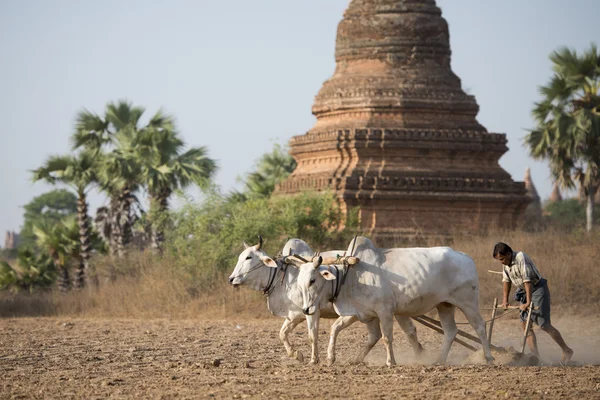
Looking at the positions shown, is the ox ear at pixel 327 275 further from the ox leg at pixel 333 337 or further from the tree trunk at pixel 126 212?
the tree trunk at pixel 126 212

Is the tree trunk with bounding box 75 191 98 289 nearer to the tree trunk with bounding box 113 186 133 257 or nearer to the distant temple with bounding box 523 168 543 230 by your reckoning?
the tree trunk with bounding box 113 186 133 257

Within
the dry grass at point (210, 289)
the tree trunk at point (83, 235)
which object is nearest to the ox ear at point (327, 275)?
the dry grass at point (210, 289)

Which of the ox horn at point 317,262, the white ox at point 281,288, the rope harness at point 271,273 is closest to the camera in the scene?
the ox horn at point 317,262

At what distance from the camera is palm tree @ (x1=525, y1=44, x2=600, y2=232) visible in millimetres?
27703

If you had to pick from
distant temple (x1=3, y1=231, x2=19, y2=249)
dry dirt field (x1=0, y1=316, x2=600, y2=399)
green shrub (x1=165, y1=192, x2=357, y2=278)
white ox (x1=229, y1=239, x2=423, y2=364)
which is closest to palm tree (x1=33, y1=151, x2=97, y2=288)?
green shrub (x1=165, y1=192, x2=357, y2=278)

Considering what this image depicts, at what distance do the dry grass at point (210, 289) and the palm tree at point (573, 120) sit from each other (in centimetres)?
549

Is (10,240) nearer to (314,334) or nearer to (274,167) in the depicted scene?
(274,167)

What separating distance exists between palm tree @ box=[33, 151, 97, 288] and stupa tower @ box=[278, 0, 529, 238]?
15.4 ft

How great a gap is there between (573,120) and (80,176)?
38.9 ft

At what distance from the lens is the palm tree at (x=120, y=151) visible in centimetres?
2734

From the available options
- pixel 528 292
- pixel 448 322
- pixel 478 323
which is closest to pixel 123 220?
pixel 448 322

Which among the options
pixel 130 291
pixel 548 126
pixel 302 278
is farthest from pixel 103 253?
pixel 302 278

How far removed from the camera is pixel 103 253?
2872cm

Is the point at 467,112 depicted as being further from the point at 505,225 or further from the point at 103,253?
the point at 103,253
